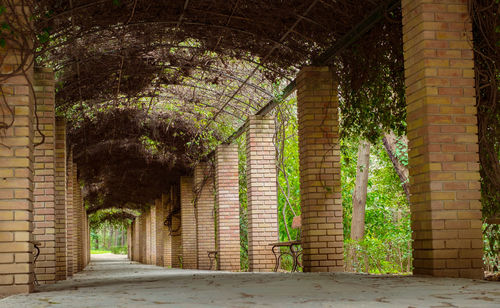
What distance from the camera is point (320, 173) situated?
7.66 m

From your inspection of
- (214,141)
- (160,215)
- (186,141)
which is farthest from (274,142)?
(160,215)

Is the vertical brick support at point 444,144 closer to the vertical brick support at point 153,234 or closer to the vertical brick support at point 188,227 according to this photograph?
the vertical brick support at point 188,227

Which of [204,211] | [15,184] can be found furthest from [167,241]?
[15,184]

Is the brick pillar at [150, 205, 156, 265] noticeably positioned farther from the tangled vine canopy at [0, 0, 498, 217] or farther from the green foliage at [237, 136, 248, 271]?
the tangled vine canopy at [0, 0, 498, 217]

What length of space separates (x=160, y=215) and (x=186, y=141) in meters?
9.90

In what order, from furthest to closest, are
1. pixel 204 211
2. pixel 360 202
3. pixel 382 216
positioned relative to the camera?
1. pixel 382 216
2. pixel 360 202
3. pixel 204 211

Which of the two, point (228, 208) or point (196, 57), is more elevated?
point (196, 57)

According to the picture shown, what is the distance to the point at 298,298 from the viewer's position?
3475 mm

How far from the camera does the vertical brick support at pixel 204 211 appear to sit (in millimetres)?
15609

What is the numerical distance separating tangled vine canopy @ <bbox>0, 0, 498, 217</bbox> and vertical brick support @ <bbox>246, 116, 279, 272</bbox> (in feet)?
1.64

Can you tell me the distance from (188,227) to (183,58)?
8.82 meters

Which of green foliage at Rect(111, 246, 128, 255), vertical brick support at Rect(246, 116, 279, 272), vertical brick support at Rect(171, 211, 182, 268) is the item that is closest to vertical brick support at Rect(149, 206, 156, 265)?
vertical brick support at Rect(171, 211, 182, 268)

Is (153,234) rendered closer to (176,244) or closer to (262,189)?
(176,244)

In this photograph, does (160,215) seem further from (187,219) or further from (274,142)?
(274,142)
